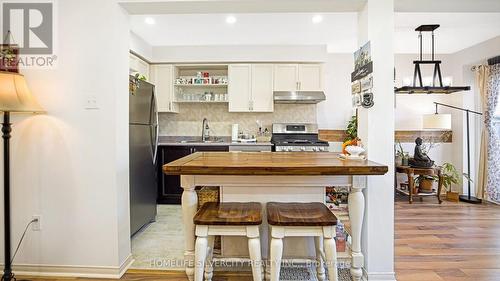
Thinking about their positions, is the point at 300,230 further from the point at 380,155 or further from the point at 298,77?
the point at 298,77

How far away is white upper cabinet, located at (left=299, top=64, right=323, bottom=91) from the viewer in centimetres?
474

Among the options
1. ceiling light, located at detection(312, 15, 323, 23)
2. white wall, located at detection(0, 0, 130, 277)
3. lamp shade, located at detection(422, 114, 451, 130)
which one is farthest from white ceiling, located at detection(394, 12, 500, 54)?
white wall, located at detection(0, 0, 130, 277)

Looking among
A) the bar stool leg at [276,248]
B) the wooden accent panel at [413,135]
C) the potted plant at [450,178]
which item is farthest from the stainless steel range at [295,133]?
the bar stool leg at [276,248]

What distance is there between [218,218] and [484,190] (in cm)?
488

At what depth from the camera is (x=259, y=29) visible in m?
4.00

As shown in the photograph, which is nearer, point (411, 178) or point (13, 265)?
point (13, 265)

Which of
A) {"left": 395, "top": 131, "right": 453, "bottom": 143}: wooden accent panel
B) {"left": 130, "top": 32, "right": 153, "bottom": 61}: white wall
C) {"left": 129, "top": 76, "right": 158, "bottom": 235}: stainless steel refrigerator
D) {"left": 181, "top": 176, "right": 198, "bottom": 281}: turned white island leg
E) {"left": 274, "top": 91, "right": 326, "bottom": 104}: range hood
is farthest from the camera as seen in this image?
{"left": 395, "top": 131, "right": 453, "bottom": 143}: wooden accent panel

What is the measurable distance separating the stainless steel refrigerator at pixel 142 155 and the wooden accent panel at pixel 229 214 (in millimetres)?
1383

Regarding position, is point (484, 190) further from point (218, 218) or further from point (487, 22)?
point (218, 218)

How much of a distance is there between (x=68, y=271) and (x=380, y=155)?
261 cm

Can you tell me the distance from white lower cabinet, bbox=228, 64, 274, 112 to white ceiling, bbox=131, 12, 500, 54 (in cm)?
40

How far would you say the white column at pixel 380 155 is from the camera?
7.13 ft

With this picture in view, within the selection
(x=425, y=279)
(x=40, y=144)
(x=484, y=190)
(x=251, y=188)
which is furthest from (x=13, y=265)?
(x=484, y=190)

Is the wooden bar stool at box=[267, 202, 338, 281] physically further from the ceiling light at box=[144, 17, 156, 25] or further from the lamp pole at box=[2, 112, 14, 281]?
the ceiling light at box=[144, 17, 156, 25]
